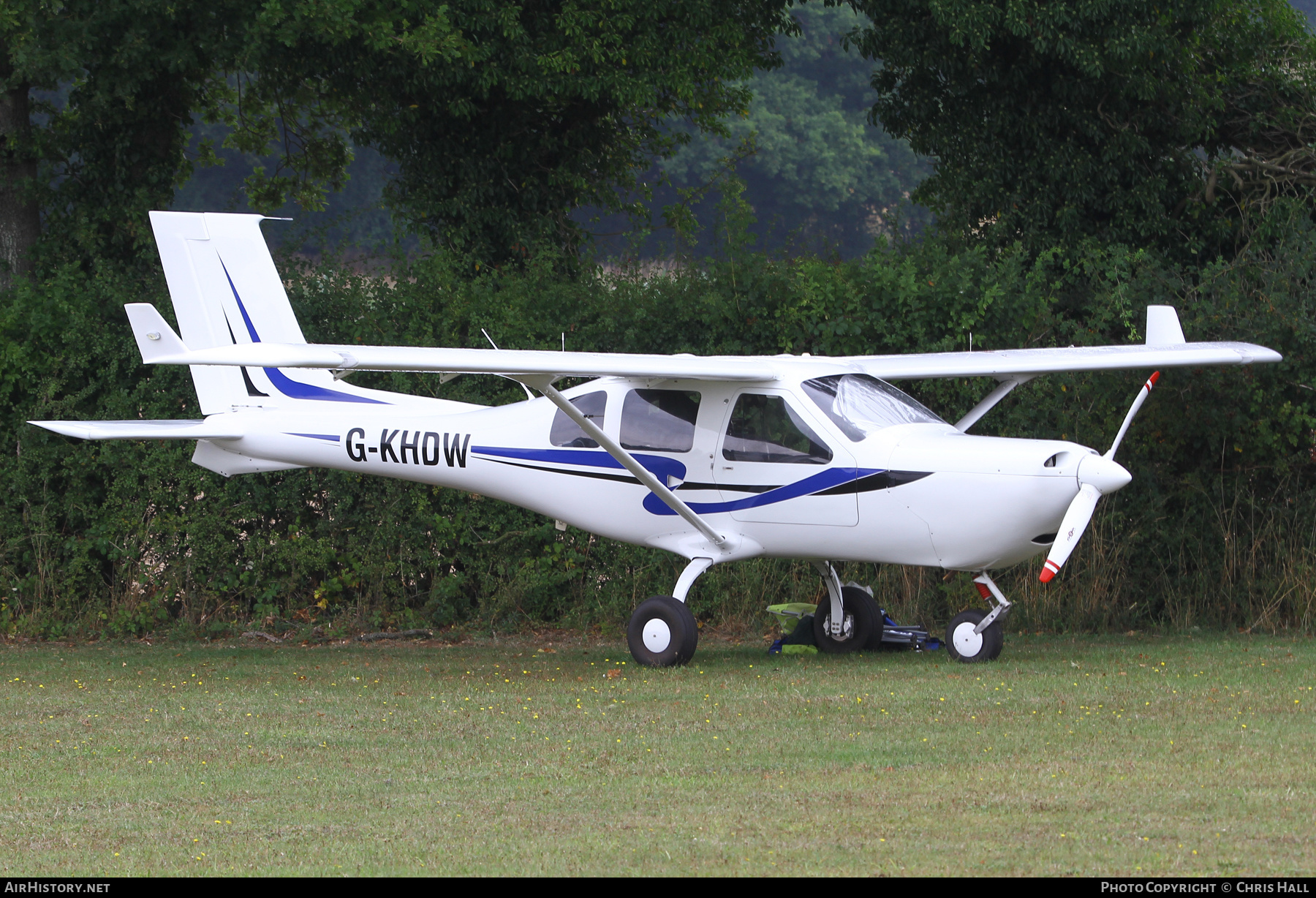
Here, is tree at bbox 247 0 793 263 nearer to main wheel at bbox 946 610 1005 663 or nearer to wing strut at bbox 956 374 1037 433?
wing strut at bbox 956 374 1037 433

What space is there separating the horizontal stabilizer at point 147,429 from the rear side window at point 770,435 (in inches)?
148

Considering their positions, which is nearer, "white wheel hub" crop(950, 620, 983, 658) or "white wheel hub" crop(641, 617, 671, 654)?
"white wheel hub" crop(950, 620, 983, 658)

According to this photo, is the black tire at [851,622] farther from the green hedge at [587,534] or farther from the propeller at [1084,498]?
the propeller at [1084,498]

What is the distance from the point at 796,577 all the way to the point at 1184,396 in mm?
3461

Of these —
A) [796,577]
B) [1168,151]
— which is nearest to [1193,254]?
[1168,151]

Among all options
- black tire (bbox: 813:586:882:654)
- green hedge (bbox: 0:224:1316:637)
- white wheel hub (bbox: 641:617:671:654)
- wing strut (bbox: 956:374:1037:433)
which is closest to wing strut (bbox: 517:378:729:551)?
white wheel hub (bbox: 641:617:671:654)

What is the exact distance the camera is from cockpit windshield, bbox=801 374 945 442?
9.52 m

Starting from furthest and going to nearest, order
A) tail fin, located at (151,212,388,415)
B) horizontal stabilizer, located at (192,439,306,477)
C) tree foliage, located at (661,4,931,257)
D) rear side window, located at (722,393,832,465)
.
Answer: tree foliage, located at (661,4,931,257) < tail fin, located at (151,212,388,415) < horizontal stabilizer, located at (192,439,306,477) < rear side window, located at (722,393,832,465)

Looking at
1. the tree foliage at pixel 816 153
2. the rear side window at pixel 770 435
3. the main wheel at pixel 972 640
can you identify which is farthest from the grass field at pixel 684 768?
the tree foliage at pixel 816 153

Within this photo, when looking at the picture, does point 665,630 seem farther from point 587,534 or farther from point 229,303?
point 229,303

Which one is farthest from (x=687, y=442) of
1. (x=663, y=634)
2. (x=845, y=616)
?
(x=845, y=616)

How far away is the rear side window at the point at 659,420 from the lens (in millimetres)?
9836

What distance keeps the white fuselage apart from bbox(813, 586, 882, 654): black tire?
0.89m

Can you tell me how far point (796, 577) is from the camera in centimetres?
1230
